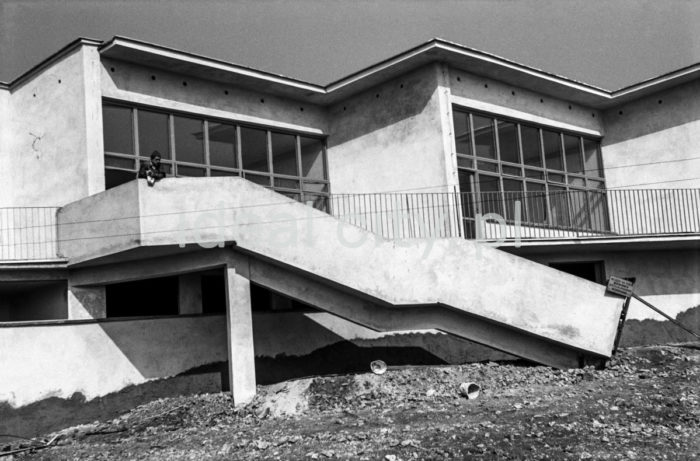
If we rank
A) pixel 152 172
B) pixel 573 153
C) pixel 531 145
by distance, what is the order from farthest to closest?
pixel 573 153 → pixel 531 145 → pixel 152 172

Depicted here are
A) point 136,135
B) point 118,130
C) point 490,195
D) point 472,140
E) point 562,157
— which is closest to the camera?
point 118,130

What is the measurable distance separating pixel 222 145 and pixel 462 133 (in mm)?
6238

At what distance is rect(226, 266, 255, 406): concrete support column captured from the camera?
49.6ft

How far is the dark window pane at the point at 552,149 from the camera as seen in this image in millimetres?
22922

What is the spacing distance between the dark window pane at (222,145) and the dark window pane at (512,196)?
7339 millimetres

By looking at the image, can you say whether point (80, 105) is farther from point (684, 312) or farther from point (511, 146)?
A: point (684, 312)

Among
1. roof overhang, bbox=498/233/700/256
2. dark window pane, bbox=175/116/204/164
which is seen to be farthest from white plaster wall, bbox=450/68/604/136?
dark window pane, bbox=175/116/204/164

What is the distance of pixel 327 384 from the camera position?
50.8ft

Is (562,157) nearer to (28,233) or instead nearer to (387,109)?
(387,109)

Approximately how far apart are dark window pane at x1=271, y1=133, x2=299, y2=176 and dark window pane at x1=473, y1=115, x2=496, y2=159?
16.3 feet

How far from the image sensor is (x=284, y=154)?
69.7 ft

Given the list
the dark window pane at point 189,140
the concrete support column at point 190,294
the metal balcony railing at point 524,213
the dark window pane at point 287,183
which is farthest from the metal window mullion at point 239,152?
the concrete support column at point 190,294

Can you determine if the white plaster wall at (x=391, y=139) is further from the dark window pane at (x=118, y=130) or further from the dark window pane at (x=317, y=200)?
the dark window pane at (x=118, y=130)

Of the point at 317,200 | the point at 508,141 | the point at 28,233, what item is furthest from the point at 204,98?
the point at 508,141
